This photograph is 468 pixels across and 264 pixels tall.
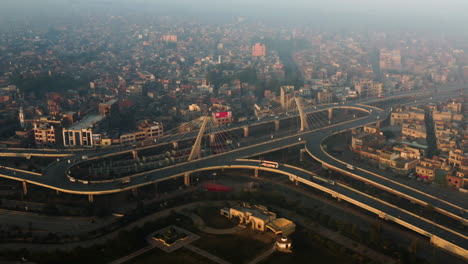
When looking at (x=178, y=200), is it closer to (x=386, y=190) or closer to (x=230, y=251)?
(x=230, y=251)

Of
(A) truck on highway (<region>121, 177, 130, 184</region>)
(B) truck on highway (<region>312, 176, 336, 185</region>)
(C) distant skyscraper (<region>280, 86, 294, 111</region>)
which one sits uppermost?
(C) distant skyscraper (<region>280, 86, 294, 111</region>)

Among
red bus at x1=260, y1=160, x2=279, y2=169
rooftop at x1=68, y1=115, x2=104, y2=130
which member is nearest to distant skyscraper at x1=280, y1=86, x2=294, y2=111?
red bus at x1=260, y1=160, x2=279, y2=169

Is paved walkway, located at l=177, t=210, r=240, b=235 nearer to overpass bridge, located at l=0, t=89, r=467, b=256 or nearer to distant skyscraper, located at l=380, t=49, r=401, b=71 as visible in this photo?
overpass bridge, located at l=0, t=89, r=467, b=256

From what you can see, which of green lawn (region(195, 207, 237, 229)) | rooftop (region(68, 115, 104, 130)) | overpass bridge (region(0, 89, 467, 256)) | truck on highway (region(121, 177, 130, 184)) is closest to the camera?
green lawn (region(195, 207, 237, 229))

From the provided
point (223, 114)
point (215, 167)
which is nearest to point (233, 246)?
point (215, 167)

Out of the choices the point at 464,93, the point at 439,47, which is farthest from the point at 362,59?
the point at 464,93

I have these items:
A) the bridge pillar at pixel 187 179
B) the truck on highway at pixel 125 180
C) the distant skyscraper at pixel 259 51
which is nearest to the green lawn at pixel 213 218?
the bridge pillar at pixel 187 179

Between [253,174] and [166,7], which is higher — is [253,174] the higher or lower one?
the lower one

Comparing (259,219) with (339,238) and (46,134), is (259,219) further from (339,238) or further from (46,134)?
(46,134)

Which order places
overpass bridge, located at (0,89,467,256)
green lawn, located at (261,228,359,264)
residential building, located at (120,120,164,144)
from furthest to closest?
1. residential building, located at (120,120,164,144)
2. overpass bridge, located at (0,89,467,256)
3. green lawn, located at (261,228,359,264)
